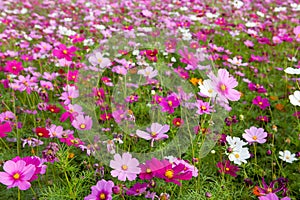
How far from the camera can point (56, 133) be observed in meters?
1.12

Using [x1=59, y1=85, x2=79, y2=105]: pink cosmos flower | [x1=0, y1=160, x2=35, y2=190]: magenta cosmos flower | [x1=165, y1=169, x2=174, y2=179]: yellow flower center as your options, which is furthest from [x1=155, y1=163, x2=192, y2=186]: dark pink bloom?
[x1=59, y1=85, x2=79, y2=105]: pink cosmos flower

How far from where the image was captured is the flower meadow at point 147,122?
948 millimetres

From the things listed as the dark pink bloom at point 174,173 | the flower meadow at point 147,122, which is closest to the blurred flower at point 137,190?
the flower meadow at point 147,122

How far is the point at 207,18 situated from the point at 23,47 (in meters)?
1.62

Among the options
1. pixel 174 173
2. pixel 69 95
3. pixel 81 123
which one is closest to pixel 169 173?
pixel 174 173

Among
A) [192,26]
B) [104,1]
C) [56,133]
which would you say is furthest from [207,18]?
[56,133]

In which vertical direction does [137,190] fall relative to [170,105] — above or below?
below

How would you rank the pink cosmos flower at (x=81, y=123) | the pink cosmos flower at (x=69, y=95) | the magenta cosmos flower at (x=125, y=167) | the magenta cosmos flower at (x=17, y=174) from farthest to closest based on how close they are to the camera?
the pink cosmos flower at (x=69, y=95)
the pink cosmos flower at (x=81, y=123)
the magenta cosmos flower at (x=125, y=167)
the magenta cosmos flower at (x=17, y=174)

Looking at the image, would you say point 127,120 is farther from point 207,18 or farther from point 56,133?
point 207,18

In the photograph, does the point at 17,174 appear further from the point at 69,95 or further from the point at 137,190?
the point at 69,95

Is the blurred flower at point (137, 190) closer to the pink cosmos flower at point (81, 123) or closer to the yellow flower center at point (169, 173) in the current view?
the yellow flower center at point (169, 173)

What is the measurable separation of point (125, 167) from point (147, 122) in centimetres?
66

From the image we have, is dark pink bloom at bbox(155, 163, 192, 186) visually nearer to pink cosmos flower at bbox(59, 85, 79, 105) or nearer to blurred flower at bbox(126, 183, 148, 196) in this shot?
blurred flower at bbox(126, 183, 148, 196)

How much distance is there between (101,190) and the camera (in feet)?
2.89
